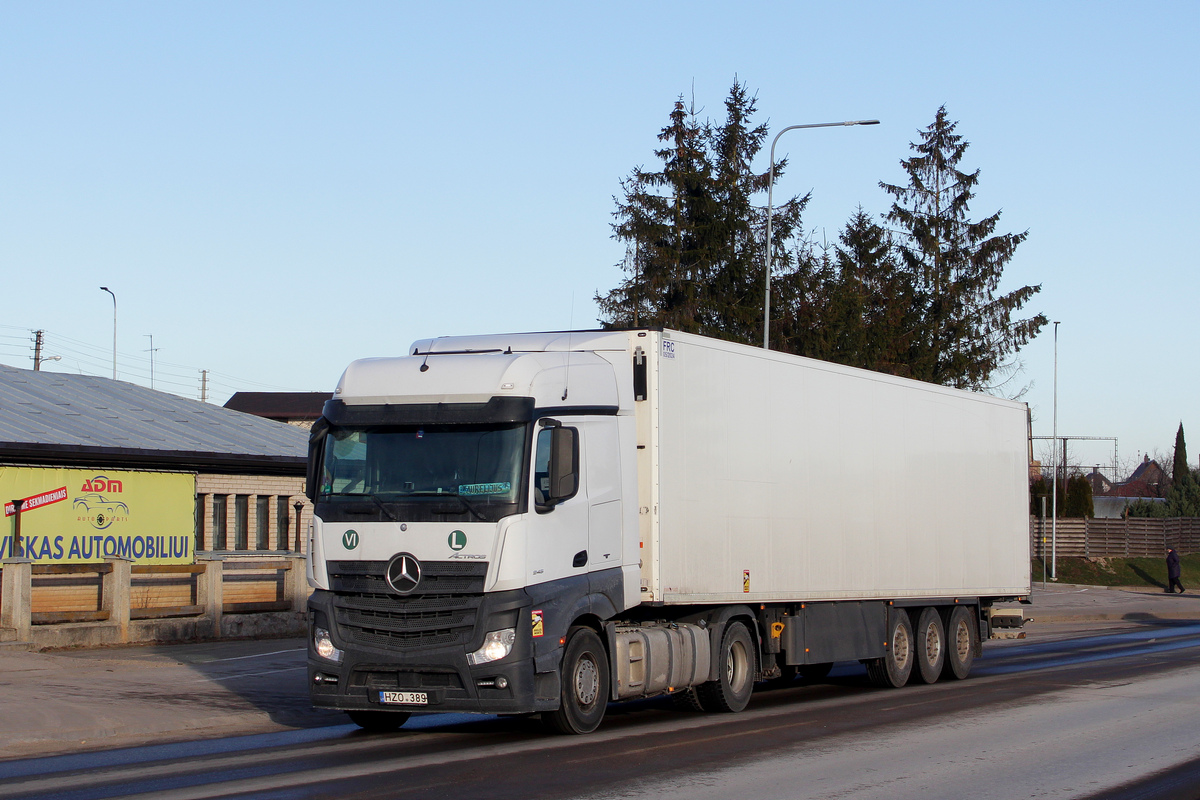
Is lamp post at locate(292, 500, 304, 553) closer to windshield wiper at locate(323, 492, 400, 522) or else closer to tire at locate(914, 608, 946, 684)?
tire at locate(914, 608, 946, 684)

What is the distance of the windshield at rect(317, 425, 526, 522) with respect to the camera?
37.3 feet

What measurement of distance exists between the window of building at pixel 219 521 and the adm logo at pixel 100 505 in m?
2.77

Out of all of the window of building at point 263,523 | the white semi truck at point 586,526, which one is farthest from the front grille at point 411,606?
the window of building at point 263,523

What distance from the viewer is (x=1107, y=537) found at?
57.2 m

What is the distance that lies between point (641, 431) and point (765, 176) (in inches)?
1275

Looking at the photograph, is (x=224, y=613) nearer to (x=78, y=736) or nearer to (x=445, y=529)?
(x=78, y=736)

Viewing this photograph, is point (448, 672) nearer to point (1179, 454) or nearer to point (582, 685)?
point (582, 685)

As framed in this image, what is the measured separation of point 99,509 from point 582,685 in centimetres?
1465

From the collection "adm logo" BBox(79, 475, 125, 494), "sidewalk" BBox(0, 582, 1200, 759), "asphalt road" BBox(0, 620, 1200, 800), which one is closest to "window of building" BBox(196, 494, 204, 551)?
"adm logo" BBox(79, 475, 125, 494)

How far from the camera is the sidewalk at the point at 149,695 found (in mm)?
12242

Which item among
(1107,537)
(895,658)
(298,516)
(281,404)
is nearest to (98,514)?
(298,516)

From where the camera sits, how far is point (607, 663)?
12445 millimetres

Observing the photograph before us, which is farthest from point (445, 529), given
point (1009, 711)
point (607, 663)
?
point (1009, 711)

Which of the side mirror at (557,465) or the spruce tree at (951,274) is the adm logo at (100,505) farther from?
the spruce tree at (951,274)
